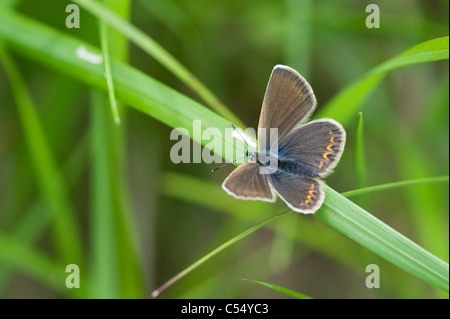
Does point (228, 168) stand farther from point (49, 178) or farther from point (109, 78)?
point (109, 78)

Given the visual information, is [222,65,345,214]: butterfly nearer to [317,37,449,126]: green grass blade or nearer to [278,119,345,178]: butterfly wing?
[278,119,345,178]: butterfly wing

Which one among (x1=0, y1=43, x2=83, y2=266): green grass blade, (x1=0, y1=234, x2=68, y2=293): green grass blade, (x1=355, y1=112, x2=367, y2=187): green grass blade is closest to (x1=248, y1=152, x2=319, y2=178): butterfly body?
(x1=355, y1=112, x2=367, y2=187): green grass blade

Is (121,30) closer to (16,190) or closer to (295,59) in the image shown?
(295,59)

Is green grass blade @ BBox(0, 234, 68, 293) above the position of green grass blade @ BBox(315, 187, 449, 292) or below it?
above

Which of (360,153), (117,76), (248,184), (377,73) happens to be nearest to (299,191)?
(248,184)

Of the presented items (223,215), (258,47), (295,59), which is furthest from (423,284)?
(258,47)
